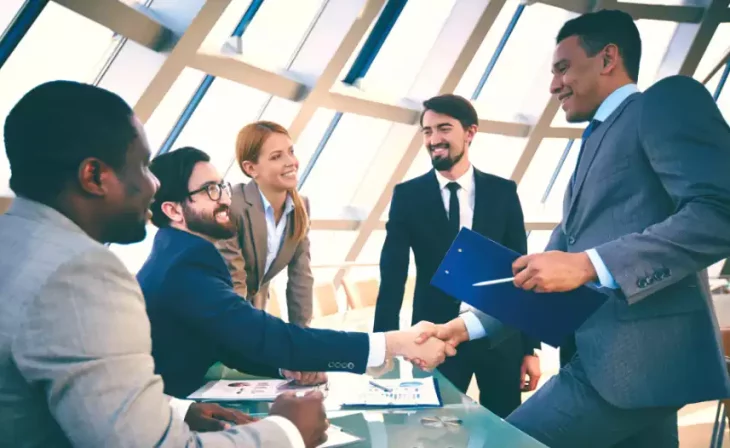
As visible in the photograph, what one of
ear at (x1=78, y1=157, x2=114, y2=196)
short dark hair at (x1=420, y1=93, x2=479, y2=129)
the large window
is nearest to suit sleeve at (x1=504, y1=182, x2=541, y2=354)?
short dark hair at (x1=420, y1=93, x2=479, y2=129)

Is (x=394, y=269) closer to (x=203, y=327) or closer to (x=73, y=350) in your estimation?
(x=203, y=327)

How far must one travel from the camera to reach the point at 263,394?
164 cm

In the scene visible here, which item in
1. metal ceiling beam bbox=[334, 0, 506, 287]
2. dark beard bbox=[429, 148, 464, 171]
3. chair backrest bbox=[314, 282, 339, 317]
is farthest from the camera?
metal ceiling beam bbox=[334, 0, 506, 287]

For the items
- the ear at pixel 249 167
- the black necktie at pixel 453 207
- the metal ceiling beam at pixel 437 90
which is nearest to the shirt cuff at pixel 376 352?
the black necktie at pixel 453 207

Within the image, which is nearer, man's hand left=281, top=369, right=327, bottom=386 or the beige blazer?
man's hand left=281, top=369, right=327, bottom=386

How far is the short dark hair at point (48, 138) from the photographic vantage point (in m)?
0.95

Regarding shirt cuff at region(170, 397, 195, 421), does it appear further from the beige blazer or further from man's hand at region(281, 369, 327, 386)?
the beige blazer

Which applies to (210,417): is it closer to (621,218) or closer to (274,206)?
(621,218)

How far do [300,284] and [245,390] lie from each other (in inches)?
Result: 58.7

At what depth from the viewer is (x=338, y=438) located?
1.25 metres

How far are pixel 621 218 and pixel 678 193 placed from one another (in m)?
0.15

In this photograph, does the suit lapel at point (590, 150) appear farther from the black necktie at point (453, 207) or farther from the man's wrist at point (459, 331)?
the black necktie at point (453, 207)

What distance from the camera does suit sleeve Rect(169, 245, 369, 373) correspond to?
1576 millimetres

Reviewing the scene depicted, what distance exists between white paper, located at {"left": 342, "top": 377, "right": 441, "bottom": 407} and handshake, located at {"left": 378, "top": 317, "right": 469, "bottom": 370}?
7cm
